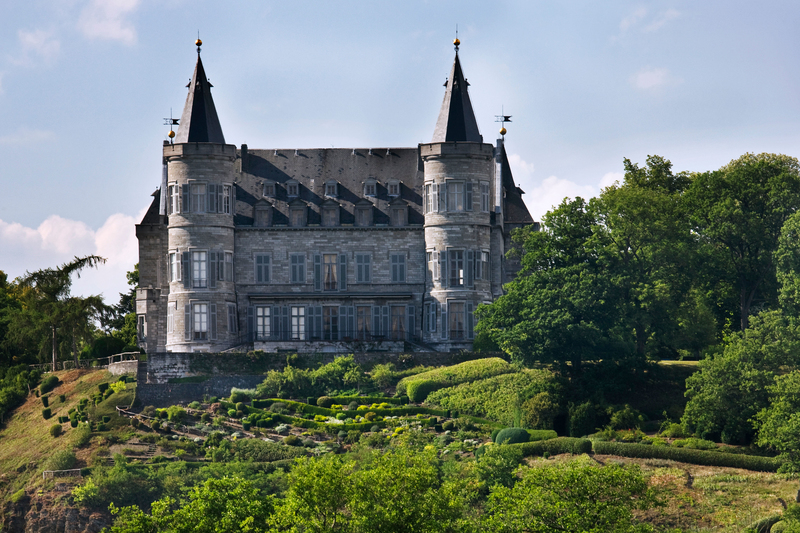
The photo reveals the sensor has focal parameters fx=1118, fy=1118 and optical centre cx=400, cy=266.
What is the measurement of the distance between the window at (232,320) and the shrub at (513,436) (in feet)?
70.2

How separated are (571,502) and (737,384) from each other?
1541cm

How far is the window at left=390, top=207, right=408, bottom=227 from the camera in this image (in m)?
63.9

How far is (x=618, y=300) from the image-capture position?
5175 cm

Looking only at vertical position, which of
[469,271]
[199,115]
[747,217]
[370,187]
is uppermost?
[199,115]

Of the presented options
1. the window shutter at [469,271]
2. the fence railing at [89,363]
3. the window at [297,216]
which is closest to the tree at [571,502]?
the window shutter at [469,271]

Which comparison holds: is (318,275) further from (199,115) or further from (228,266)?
(199,115)

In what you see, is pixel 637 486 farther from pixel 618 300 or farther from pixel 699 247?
pixel 699 247

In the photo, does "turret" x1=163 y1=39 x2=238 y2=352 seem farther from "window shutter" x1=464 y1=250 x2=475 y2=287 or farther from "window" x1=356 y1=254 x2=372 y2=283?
"window shutter" x1=464 y1=250 x2=475 y2=287

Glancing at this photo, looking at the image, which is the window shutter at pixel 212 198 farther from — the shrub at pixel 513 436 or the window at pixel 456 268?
the shrub at pixel 513 436

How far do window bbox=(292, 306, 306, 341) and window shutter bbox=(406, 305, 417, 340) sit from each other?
230 inches

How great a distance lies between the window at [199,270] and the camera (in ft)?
202

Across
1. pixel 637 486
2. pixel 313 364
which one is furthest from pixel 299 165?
pixel 637 486

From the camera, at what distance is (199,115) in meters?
62.7

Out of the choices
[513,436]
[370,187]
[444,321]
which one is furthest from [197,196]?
[513,436]
